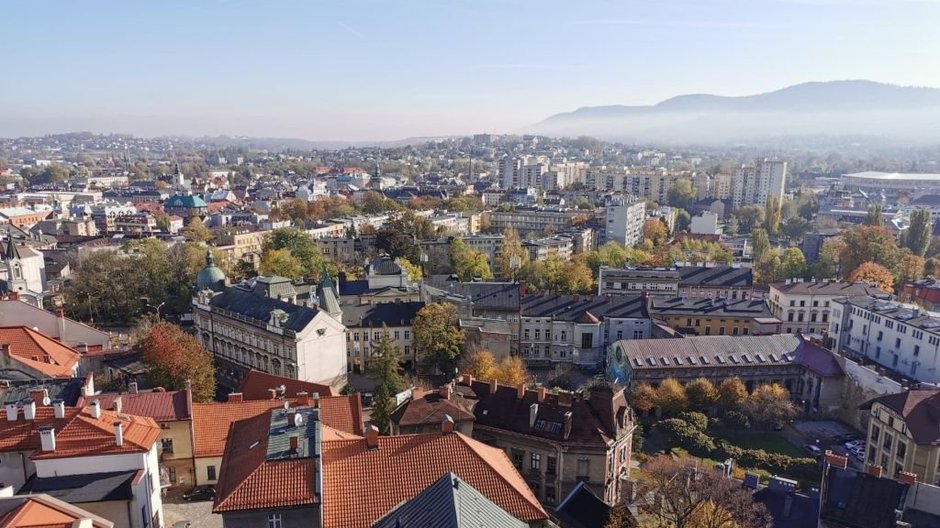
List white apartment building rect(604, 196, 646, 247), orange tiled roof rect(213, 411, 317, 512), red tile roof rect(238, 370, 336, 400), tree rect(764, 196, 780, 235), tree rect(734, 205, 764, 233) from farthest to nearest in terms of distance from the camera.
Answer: tree rect(734, 205, 764, 233) → tree rect(764, 196, 780, 235) → white apartment building rect(604, 196, 646, 247) → red tile roof rect(238, 370, 336, 400) → orange tiled roof rect(213, 411, 317, 512)

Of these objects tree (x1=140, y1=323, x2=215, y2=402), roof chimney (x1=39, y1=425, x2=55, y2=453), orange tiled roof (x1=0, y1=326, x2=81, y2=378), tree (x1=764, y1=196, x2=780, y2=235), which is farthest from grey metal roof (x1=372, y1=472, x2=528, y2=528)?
tree (x1=764, y1=196, x2=780, y2=235)

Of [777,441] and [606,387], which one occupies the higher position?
[606,387]

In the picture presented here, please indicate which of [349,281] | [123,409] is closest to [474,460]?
[123,409]

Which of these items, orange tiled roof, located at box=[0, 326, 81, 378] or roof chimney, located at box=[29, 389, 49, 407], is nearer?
roof chimney, located at box=[29, 389, 49, 407]

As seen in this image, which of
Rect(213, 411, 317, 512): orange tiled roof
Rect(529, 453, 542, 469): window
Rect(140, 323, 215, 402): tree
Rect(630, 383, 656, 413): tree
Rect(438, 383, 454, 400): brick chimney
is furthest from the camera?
Rect(630, 383, 656, 413): tree

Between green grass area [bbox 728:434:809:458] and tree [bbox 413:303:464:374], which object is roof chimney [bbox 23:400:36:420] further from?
green grass area [bbox 728:434:809:458]

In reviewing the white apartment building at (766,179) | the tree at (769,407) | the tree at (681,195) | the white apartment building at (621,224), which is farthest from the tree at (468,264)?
the white apartment building at (766,179)

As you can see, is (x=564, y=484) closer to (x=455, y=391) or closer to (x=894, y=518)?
(x=455, y=391)
